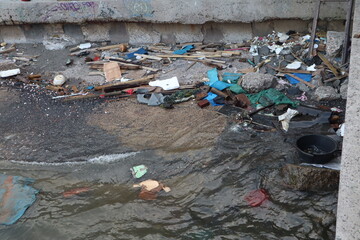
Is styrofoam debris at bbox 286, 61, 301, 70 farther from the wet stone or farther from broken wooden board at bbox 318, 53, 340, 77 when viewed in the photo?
the wet stone

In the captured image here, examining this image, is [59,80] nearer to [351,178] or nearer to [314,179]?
[314,179]

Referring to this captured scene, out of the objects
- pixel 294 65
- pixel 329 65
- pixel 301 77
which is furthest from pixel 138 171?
pixel 329 65

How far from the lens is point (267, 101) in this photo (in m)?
7.43

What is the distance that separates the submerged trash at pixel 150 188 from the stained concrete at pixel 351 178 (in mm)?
2715

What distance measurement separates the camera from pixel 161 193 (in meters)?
5.52

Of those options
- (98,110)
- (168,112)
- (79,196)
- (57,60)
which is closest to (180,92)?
(168,112)

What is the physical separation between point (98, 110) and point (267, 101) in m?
3.62

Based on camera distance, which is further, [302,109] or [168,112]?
[168,112]

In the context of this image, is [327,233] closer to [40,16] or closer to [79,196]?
[79,196]

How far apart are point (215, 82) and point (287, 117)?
2105mm

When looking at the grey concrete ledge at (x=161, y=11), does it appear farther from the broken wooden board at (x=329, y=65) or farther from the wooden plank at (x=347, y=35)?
the broken wooden board at (x=329, y=65)

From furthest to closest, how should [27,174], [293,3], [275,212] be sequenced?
→ [293,3], [27,174], [275,212]

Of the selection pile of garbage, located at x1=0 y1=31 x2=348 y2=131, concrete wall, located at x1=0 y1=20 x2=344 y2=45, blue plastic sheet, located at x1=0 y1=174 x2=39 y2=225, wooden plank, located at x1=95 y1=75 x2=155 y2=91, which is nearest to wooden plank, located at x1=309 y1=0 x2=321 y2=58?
pile of garbage, located at x1=0 y1=31 x2=348 y2=131

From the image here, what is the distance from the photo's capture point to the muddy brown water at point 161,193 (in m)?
4.84
